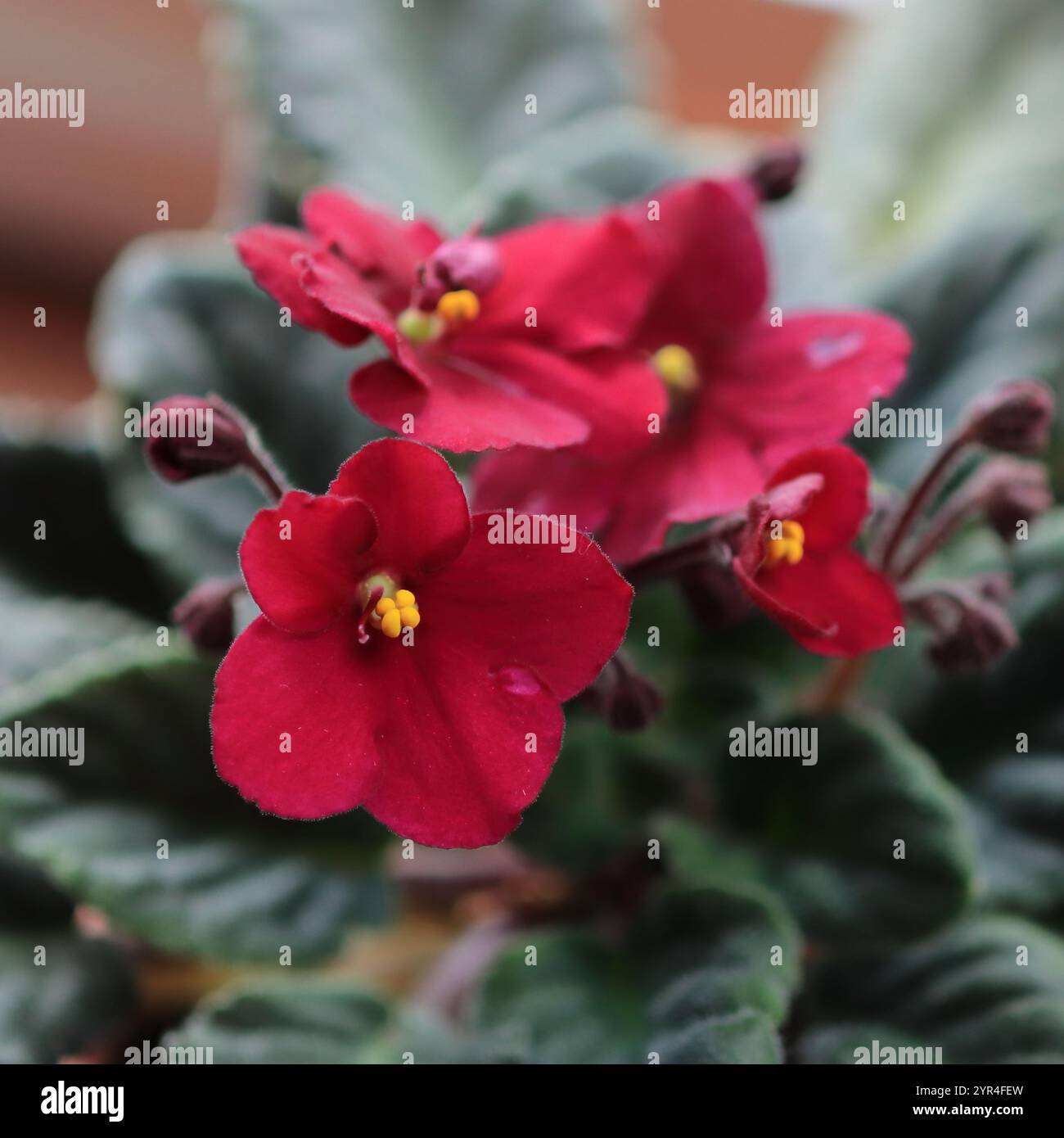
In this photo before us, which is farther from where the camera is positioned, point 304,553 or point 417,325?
point 417,325

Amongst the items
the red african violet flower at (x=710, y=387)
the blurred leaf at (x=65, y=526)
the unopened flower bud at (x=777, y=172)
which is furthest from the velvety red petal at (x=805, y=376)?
the blurred leaf at (x=65, y=526)

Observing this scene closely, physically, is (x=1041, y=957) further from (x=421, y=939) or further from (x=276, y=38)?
(x=276, y=38)

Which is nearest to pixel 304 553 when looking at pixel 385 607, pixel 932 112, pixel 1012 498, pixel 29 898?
pixel 385 607

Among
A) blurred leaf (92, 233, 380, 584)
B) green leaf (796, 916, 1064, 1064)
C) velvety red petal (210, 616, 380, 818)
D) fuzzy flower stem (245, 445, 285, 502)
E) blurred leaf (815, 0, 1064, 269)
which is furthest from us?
blurred leaf (815, 0, 1064, 269)

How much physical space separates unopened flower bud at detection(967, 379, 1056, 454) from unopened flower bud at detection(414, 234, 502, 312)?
26cm

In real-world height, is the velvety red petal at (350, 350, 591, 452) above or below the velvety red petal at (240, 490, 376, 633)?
above

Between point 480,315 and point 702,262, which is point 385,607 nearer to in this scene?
point 480,315

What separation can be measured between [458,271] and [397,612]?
0.51ft

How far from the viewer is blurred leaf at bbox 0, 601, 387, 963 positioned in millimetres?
644

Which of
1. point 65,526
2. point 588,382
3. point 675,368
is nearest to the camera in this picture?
point 588,382

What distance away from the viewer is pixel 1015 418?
1.92 ft

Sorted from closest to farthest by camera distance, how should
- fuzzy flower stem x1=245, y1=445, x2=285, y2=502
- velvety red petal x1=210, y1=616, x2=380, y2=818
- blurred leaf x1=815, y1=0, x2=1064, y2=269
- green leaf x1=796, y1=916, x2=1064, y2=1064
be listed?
1. velvety red petal x1=210, y1=616, x2=380, y2=818
2. fuzzy flower stem x1=245, y1=445, x2=285, y2=502
3. green leaf x1=796, y1=916, x2=1064, y2=1064
4. blurred leaf x1=815, y1=0, x2=1064, y2=269

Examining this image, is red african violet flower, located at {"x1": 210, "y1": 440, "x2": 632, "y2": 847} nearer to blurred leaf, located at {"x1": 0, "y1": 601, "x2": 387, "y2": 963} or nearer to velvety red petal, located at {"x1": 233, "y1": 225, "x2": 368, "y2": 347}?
velvety red petal, located at {"x1": 233, "y1": 225, "x2": 368, "y2": 347}

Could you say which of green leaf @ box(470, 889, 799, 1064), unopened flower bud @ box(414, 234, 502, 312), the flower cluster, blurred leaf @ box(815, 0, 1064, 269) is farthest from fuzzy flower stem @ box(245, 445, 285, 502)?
blurred leaf @ box(815, 0, 1064, 269)
